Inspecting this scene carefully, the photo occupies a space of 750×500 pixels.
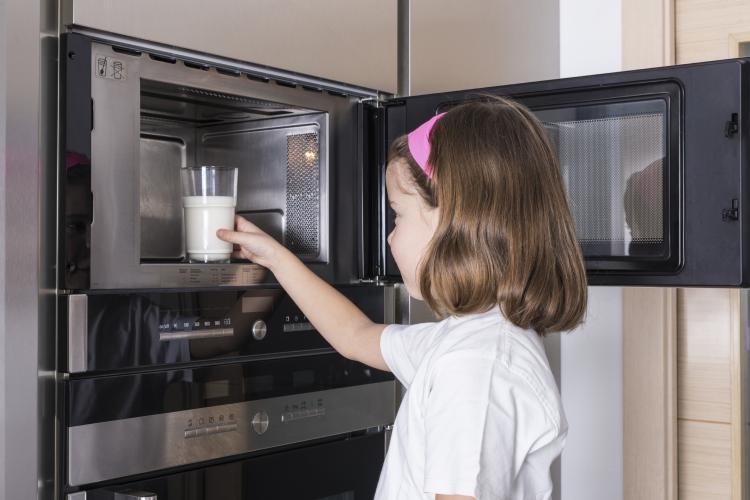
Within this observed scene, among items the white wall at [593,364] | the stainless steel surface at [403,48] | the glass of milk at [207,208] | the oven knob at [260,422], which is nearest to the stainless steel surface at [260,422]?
the oven knob at [260,422]

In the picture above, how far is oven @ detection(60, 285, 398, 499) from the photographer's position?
1.03 meters

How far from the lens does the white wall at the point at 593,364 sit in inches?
72.6

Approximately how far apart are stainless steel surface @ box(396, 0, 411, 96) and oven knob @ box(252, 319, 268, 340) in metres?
0.47

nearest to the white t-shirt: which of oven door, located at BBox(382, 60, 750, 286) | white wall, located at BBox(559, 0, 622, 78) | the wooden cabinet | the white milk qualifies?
oven door, located at BBox(382, 60, 750, 286)

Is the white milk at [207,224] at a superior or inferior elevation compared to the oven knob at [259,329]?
superior

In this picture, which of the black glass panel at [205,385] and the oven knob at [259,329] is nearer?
the black glass panel at [205,385]

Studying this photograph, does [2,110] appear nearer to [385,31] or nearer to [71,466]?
[71,466]

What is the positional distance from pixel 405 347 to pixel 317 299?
0.46 feet

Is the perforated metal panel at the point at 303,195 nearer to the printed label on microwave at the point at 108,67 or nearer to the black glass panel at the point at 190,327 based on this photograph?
the black glass panel at the point at 190,327

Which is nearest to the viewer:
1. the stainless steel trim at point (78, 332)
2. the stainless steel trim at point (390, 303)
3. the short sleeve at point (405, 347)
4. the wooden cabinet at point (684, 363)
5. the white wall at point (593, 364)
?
the stainless steel trim at point (78, 332)

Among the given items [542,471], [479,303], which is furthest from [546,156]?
[542,471]

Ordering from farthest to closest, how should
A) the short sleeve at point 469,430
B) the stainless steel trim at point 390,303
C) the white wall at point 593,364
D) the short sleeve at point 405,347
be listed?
the white wall at point 593,364 < the stainless steel trim at point 390,303 < the short sleeve at point 405,347 < the short sleeve at point 469,430

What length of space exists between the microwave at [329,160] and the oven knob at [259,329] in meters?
0.06

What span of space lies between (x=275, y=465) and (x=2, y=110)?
596 mm
